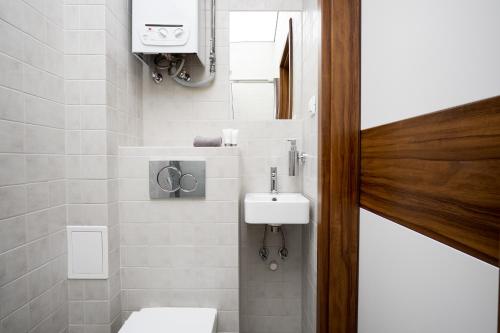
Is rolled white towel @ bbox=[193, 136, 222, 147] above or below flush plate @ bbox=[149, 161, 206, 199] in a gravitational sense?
above

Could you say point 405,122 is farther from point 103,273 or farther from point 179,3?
point 103,273

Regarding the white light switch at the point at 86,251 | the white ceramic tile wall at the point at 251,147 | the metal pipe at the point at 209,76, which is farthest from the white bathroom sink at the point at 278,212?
the metal pipe at the point at 209,76

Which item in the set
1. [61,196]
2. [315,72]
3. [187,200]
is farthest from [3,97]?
[315,72]

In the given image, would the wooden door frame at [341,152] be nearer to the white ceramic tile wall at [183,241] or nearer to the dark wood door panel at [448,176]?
the dark wood door panel at [448,176]

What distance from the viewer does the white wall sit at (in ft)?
1.68

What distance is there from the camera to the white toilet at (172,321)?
1.17 m

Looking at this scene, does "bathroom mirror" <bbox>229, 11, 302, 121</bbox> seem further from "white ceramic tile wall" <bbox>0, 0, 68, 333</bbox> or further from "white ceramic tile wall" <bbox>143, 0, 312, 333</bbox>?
"white ceramic tile wall" <bbox>0, 0, 68, 333</bbox>

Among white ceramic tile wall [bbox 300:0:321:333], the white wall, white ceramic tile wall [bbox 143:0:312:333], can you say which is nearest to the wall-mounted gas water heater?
white ceramic tile wall [bbox 143:0:312:333]

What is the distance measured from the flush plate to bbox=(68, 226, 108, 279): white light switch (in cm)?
31

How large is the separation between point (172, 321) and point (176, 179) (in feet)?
2.24

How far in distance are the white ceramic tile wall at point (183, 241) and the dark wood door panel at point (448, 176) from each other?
808mm

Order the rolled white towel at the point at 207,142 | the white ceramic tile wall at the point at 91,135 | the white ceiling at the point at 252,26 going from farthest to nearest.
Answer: the white ceiling at the point at 252,26 < the rolled white towel at the point at 207,142 < the white ceramic tile wall at the point at 91,135

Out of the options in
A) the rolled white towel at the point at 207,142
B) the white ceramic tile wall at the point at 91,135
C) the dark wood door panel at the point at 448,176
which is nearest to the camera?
the dark wood door panel at the point at 448,176

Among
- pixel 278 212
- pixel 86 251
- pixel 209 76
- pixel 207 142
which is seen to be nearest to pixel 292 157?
pixel 278 212
